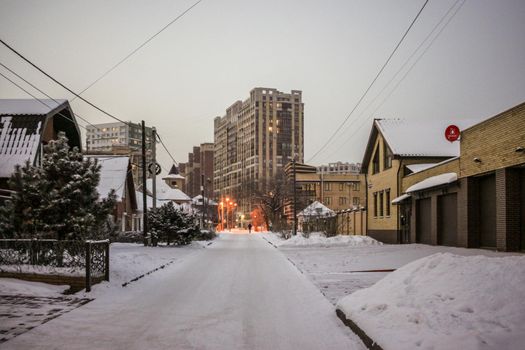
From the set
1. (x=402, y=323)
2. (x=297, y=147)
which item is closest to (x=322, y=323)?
(x=402, y=323)

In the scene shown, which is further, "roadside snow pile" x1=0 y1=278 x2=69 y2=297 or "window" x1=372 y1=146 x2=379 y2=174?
"window" x1=372 y1=146 x2=379 y2=174

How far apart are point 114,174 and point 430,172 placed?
89.8 ft

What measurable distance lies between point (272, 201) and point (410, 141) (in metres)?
48.6

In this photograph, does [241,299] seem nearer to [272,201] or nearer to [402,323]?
[402,323]

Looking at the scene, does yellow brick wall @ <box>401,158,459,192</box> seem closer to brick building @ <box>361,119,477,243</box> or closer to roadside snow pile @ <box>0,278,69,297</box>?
brick building @ <box>361,119,477,243</box>

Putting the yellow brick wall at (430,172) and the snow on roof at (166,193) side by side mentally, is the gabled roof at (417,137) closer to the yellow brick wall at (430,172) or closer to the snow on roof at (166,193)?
the yellow brick wall at (430,172)

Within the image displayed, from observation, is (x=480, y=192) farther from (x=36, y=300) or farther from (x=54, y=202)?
(x=36, y=300)

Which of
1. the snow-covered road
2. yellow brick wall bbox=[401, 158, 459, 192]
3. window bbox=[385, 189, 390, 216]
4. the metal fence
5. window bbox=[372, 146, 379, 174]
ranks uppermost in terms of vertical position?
window bbox=[372, 146, 379, 174]

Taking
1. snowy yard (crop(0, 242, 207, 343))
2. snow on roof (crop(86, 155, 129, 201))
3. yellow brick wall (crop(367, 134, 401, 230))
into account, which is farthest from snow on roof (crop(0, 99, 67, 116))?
yellow brick wall (crop(367, 134, 401, 230))

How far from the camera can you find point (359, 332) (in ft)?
22.9

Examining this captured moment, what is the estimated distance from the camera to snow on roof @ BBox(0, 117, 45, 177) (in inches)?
921

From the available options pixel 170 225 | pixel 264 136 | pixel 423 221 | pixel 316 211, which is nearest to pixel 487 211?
pixel 423 221

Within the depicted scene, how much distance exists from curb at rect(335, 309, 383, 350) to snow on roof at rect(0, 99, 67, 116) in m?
21.9

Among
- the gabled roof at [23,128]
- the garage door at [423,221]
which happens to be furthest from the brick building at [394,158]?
the gabled roof at [23,128]
